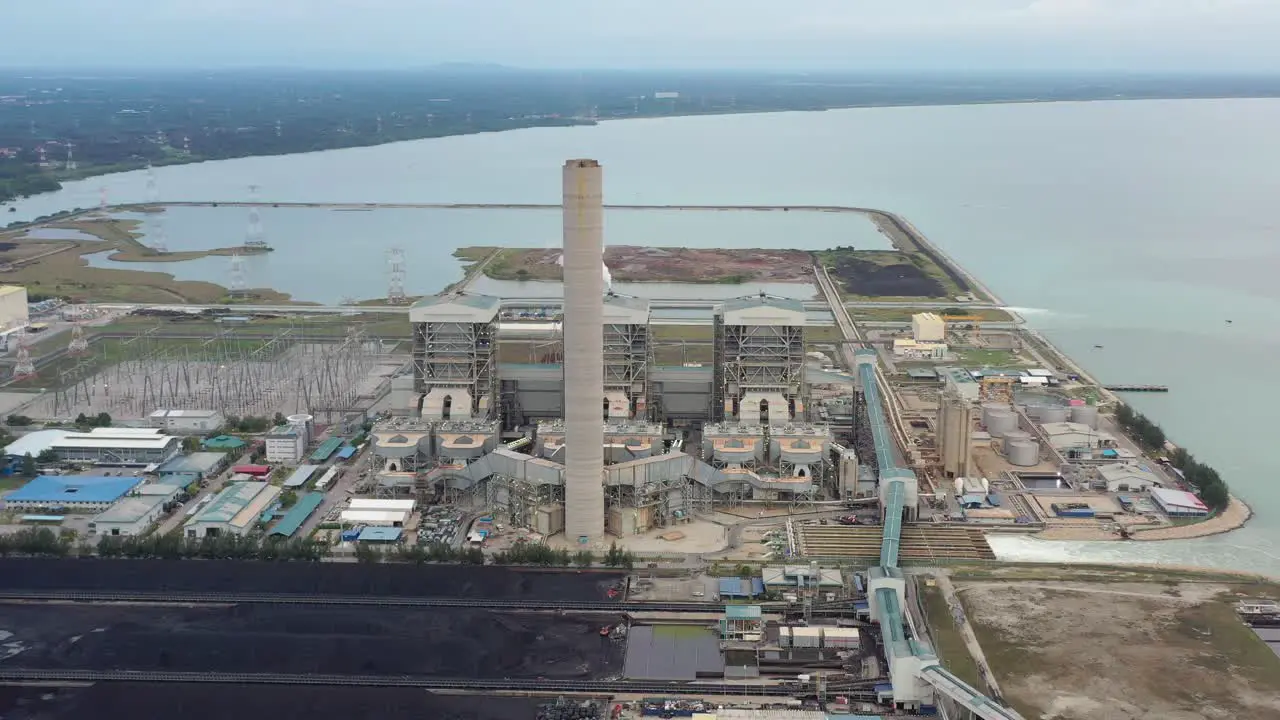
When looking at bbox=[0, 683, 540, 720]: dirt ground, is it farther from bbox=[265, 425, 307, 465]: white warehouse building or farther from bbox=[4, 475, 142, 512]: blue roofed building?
bbox=[265, 425, 307, 465]: white warehouse building

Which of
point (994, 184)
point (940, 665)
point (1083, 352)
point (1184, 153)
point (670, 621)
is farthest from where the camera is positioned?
point (1184, 153)

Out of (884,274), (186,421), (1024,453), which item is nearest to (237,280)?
(186,421)

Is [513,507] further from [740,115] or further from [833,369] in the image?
[740,115]

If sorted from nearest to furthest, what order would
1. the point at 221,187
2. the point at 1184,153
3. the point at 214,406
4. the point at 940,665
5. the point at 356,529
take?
1. the point at 940,665
2. the point at 356,529
3. the point at 214,406
4. the point at 221,187
5. the point at 1184,153

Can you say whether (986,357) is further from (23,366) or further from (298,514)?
(23,366)

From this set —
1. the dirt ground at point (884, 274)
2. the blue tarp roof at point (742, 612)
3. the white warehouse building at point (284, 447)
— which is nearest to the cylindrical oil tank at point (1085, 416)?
the blue tarp roof at point (742, 612)

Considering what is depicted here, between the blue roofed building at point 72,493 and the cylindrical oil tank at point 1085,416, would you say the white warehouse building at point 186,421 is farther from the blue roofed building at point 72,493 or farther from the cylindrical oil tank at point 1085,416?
the cylindrical oil tank at point 1085,416

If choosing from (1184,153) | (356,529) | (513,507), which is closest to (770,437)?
(513,507)

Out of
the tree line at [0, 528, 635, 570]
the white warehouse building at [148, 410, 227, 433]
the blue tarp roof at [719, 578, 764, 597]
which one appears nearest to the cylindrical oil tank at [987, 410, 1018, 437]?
the blue tarp roof at [719, 578, 764, 597]
